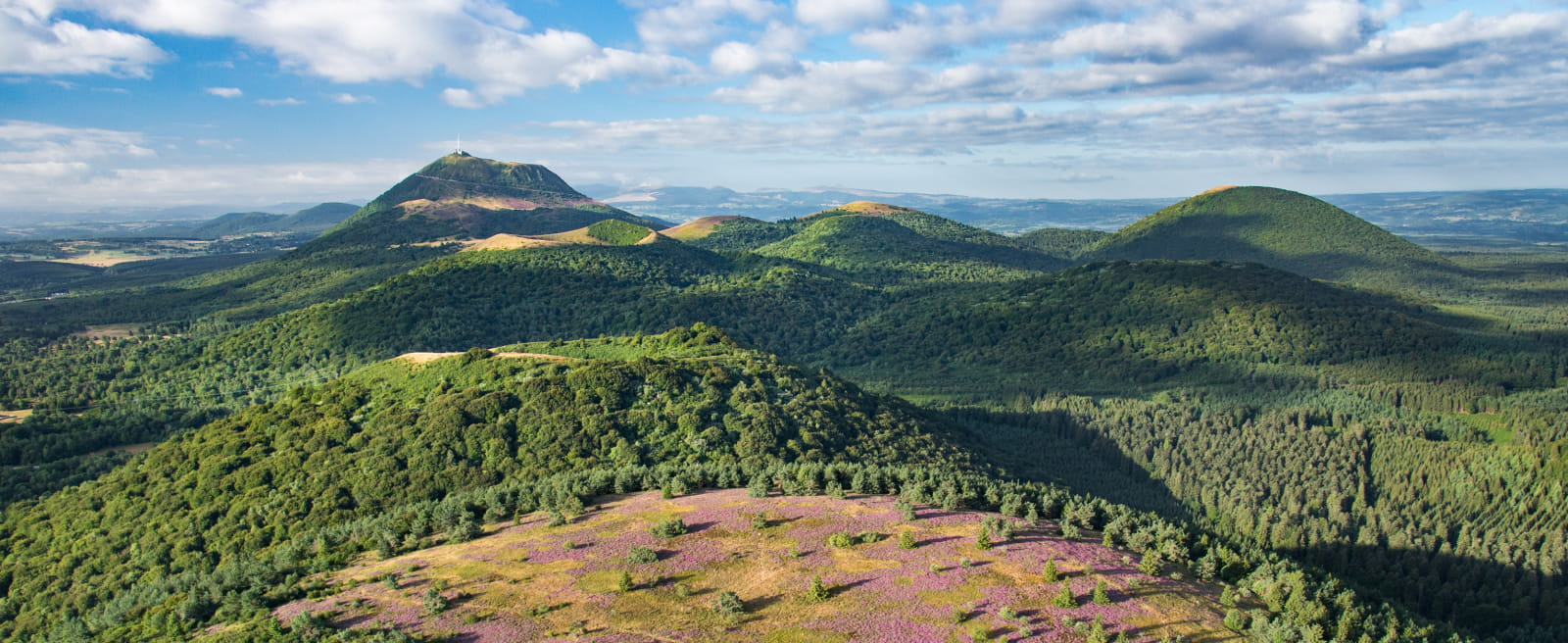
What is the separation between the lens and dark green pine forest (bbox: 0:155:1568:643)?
141 feet

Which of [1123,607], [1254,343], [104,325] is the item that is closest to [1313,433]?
[1254,343]

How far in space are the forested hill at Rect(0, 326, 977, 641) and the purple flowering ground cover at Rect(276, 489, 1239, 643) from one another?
6716 mm

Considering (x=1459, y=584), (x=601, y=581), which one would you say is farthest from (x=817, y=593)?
(x=1459, y=584)

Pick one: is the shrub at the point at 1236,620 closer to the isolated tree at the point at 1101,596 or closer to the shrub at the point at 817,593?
the isolated tree at the point at 1101,596

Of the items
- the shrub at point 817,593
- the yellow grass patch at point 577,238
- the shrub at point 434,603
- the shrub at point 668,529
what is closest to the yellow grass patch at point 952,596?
the shrub at point 817,593

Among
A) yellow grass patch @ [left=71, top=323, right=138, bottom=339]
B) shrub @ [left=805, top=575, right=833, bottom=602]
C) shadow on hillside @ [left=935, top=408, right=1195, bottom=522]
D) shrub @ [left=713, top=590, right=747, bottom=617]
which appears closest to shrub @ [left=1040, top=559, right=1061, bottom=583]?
shrub @ [left=805, top=575, right=833, bottom=602]

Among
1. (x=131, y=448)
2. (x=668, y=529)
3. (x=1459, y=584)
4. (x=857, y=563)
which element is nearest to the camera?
(x=857, y=563)

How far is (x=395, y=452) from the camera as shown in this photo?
54406 mm

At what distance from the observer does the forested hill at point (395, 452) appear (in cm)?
4700

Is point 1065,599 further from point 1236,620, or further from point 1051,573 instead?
point 1236,620

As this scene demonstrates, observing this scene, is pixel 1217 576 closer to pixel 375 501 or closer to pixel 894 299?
pixel 375 501

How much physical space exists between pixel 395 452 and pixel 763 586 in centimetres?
3429

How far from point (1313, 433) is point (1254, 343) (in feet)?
136

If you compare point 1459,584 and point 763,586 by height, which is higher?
point 763,586
